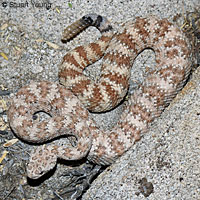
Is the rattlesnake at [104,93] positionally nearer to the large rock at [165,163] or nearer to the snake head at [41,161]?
the snake head at [41,161]

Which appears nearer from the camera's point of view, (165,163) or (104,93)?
(165,163)

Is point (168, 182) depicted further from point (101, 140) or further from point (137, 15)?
point (137, 15)

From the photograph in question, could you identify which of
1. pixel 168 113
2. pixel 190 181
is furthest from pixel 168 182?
pixel 168 113

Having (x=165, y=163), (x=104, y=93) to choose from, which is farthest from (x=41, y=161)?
(x=165, y=163)

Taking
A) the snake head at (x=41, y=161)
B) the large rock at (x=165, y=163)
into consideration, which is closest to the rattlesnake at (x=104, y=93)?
the snake head at (x=41, y=161)

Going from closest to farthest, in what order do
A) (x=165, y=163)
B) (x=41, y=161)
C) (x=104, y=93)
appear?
(x=165, y=163) < (x=41, y=161) < (x=104, y=93)

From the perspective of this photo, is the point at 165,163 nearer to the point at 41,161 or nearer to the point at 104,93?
the point at 104,93
